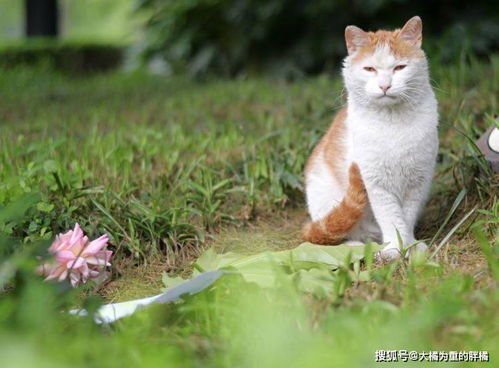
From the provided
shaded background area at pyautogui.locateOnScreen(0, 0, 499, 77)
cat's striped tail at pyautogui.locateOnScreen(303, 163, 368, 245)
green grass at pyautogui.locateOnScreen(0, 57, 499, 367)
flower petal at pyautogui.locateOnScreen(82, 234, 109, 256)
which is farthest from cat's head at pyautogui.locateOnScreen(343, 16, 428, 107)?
shaded background area at pyautogui.locateOnScreen(0, 0, 499, 77)

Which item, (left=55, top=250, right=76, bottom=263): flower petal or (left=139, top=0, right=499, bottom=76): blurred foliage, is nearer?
(left=55, top=250, right=76, bottom=263): flower petal

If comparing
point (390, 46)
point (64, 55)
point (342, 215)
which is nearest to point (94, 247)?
point (342, 215)

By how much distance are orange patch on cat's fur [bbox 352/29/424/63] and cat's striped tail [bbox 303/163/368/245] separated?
42 centimetres

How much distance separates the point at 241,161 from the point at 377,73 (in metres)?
1.13

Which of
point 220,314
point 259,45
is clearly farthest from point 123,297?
point 259,45

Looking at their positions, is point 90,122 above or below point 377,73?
below

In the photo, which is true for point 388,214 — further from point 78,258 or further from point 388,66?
point 78,258

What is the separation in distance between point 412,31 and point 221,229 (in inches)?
45.3

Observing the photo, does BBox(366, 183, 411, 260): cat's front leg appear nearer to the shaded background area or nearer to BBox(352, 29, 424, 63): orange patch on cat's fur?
BBox(352, 29, 424, 63): orange patch on cat's fur

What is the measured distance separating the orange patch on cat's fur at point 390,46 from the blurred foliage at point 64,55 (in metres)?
8.11

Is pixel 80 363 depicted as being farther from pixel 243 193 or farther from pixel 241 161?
pixel 241 161

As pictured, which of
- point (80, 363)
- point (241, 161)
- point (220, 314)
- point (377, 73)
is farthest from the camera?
point (241, 161)

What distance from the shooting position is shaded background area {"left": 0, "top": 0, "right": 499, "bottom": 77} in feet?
20.1

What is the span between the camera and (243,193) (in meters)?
3.04
